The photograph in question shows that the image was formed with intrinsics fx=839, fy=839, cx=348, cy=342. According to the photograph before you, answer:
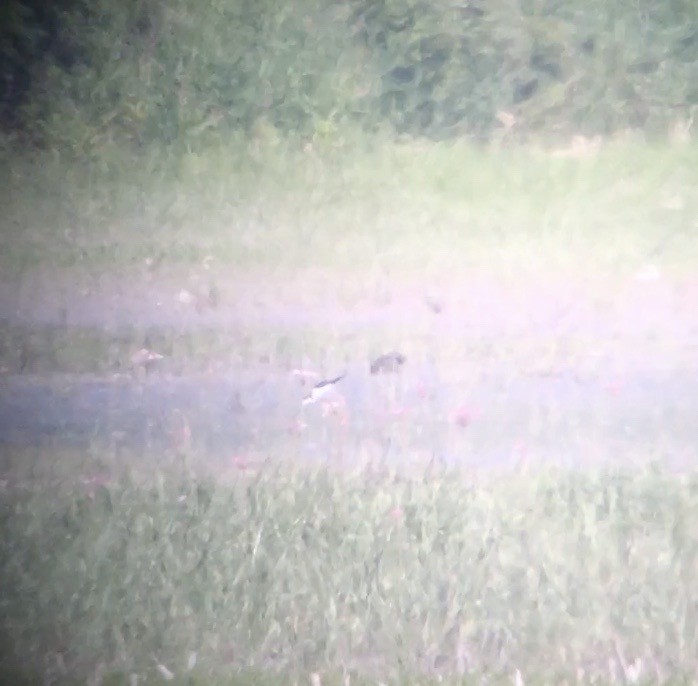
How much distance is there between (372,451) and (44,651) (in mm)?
614

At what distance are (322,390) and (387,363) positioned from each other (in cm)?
12

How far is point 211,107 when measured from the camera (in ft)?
4.88

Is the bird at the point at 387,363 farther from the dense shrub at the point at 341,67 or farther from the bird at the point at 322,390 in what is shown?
the dense shrub at the point at 341,67

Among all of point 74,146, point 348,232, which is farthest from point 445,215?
point 74,146

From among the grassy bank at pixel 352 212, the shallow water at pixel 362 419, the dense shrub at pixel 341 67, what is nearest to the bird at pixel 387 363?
the shallow water at pixel 362 419

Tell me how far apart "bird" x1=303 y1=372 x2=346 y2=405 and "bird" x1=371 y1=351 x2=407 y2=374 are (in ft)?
0.18

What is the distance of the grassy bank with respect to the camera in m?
1.45

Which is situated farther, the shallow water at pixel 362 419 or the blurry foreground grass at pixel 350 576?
the shallow water at pixel 362 419

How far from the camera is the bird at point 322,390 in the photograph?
1427mm

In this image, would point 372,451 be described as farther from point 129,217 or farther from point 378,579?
point 129,217

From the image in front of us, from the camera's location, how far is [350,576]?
1.36m

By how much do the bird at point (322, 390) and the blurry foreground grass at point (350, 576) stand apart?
0.12 metres

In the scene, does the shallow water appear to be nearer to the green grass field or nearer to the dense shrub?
the green grass field

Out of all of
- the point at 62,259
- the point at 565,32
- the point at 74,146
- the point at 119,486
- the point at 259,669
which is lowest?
the point at 259,669
